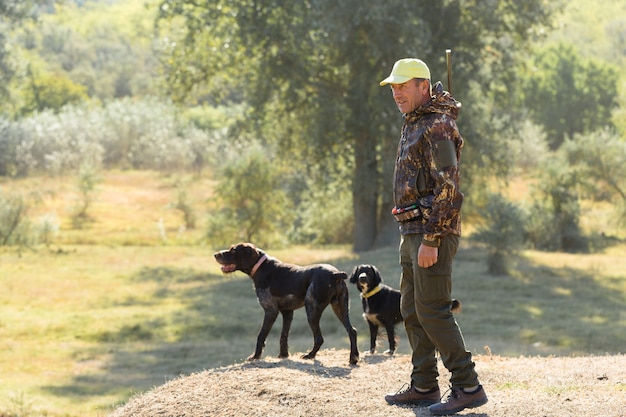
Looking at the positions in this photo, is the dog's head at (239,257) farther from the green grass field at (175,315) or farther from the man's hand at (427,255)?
the green grass field at (175,315)

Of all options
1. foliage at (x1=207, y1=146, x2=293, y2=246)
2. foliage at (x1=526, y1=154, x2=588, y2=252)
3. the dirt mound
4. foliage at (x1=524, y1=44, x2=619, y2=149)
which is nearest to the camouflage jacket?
the dirt mound

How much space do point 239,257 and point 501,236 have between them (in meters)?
15.1

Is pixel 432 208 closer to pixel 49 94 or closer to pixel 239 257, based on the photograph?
pixel 239 257

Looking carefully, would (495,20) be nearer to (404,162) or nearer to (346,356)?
(346,356)

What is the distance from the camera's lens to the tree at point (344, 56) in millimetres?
25250

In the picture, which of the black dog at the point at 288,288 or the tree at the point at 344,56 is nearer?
the black dog at the point at 288,288

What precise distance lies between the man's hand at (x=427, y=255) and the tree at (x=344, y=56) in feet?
60.5

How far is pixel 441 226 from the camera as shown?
6602mm

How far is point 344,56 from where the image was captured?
27.0 metres

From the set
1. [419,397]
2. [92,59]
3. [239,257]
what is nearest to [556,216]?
[239,257]

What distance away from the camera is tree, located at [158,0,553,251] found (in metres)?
25.2

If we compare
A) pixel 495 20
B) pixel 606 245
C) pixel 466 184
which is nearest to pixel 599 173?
pixel 606 245

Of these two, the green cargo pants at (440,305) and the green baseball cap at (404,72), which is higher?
the green baseball cap at (404,72)

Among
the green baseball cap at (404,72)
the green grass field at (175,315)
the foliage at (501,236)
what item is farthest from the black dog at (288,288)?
the foliage at (501,236)
